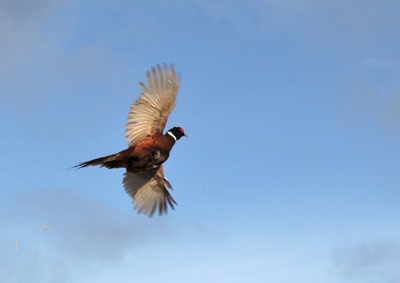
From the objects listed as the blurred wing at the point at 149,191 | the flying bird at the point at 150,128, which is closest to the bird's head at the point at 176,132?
the flying bird at the point at 150,128

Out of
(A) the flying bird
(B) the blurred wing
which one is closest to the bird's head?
(A) the flying bird

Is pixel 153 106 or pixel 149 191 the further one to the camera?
pixel 149 191

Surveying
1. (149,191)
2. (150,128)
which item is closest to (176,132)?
(150,128)

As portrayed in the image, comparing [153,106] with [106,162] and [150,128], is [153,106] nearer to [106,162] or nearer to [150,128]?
[150,128]

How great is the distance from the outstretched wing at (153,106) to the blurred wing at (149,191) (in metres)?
1.85

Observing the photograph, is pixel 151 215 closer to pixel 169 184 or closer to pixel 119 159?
pixel 169 184

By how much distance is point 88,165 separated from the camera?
38.6 ft

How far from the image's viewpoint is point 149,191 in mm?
14125

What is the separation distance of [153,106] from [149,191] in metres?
3.35

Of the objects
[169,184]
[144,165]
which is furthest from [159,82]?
[169,184]

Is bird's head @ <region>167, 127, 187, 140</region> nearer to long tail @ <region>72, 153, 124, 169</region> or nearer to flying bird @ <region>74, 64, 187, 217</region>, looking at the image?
flying bird @ <region>74, 64, 187, 217</region>

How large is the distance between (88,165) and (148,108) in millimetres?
2360

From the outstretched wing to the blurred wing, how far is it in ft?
6.06

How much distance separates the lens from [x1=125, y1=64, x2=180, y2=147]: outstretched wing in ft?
39.2
